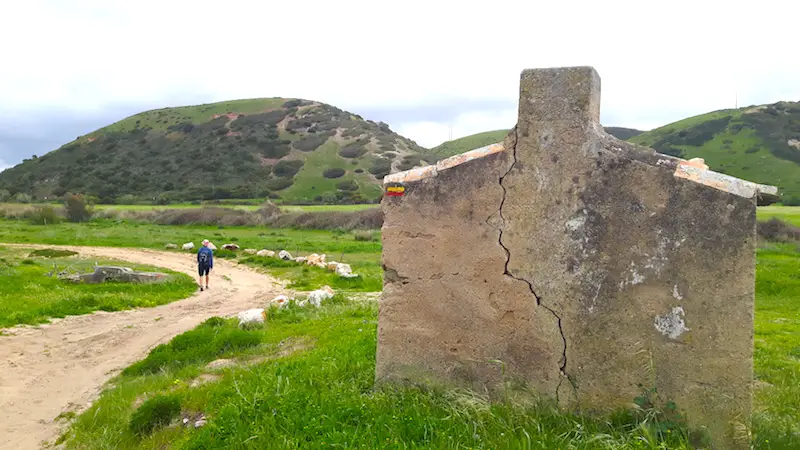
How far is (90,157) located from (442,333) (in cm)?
8640

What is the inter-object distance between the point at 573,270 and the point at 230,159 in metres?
73.2

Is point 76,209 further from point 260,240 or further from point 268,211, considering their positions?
point 260,240

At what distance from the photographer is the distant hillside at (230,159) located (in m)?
64.4

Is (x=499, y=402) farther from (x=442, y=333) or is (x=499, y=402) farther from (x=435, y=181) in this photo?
(x=435, y=181)

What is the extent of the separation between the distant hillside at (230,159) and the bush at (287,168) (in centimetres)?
14

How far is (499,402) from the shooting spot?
17.9ft


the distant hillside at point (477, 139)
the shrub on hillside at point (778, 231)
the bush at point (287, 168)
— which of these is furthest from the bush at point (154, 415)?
the distant hillside at point (477, 139)

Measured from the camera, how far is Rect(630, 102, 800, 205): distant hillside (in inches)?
2304

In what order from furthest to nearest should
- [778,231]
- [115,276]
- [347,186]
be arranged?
[347,186], [778,231], [115,276]

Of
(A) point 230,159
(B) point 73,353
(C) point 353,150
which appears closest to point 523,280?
(B) point 73,353

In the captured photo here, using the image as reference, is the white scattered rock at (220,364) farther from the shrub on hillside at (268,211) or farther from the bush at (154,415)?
the shrub on hillside at (268,211)

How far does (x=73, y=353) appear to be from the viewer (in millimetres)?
10977

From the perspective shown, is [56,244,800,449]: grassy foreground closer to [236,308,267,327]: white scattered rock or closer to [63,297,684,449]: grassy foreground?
[63,297,684,449]: grassy foreground

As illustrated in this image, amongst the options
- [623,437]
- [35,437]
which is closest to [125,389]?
[35,437]
